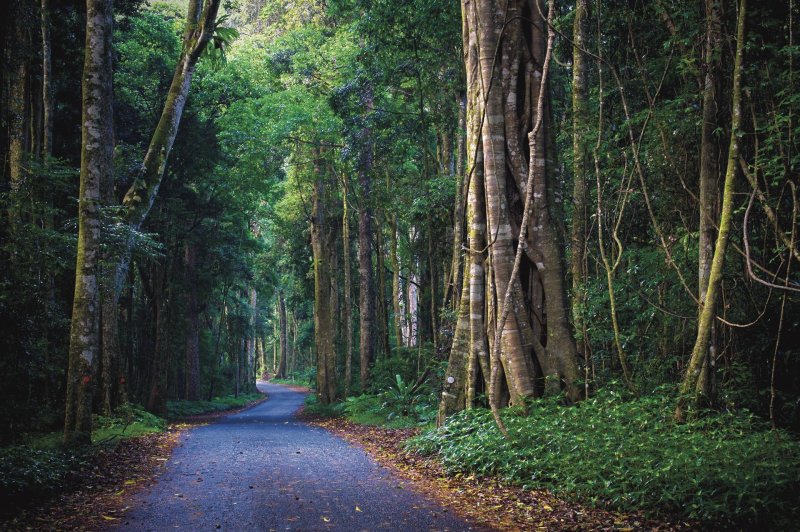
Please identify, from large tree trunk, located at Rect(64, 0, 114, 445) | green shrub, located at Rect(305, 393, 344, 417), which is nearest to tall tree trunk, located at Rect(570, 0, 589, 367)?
large tree trunk, located at Rect(64, 0, 114, 445)

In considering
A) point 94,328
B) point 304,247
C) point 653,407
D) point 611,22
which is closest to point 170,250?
point 304,247

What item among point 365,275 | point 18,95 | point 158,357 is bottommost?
point 158,357

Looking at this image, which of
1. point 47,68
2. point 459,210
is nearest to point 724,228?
point 459,210

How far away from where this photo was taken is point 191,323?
28.0 m

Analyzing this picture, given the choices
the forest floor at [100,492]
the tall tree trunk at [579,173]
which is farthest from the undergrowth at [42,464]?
the tall tree trunk at [579,173]

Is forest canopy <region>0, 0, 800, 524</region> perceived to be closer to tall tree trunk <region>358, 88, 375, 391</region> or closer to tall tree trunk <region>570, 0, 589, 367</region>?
tall tree trunk <region>570, 0, 589, 367</region>

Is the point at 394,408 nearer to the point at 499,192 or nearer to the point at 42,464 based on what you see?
the point at 499,192

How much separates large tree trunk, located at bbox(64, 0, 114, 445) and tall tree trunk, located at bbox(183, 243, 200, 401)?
51.5ft

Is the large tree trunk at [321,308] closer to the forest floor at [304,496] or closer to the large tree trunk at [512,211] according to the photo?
the forest floor at [304,496]

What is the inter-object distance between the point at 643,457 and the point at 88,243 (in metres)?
8.51

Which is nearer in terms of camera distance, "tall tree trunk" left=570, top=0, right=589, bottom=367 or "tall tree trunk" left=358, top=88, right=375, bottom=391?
"tall tree trunk" left=570, top=0, right=589, bottom=367

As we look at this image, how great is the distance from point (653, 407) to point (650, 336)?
1839 mm

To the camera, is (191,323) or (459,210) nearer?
(459,210)

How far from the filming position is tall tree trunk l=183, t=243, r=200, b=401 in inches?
1045
